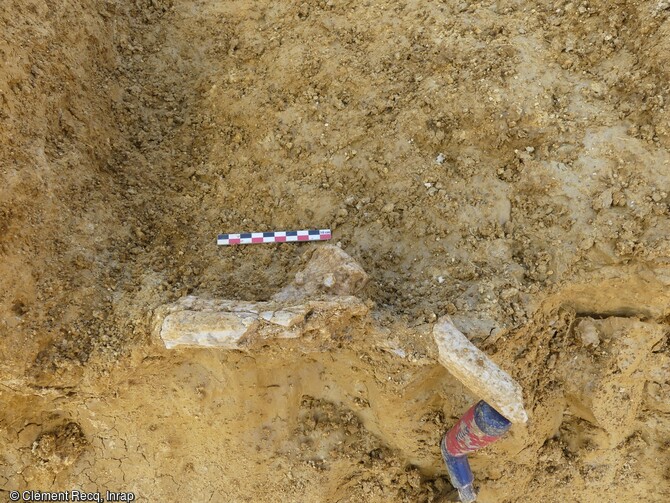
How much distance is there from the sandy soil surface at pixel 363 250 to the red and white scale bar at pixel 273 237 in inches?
2.7

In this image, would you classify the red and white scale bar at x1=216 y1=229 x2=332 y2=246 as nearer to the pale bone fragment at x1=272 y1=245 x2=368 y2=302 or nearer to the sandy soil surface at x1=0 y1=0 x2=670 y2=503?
the sandy soil surface at x1=0 y1=0 x2=670 y2=503

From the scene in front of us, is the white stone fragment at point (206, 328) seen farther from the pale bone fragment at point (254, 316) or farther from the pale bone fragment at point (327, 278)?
the pale bone fragment at point (327, 278)

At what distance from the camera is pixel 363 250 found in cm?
321

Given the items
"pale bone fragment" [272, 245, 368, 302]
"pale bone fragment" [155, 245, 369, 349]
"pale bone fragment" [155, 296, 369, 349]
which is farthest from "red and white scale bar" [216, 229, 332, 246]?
"pale bone fragment" [155, 296, 369, 349]

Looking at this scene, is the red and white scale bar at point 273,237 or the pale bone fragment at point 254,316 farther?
the red and white scale bar at point 273,237

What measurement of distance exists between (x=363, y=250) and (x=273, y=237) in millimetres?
621

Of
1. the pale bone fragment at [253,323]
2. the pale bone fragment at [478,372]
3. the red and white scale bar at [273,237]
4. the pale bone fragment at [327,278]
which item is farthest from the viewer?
the red and white scale bar at [273,237]

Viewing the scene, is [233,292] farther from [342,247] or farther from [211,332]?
[342,247]

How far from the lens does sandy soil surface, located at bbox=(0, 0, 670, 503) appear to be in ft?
9.52

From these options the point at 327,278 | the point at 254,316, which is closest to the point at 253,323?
the point at 254,316

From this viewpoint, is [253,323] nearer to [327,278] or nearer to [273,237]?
[327,278]

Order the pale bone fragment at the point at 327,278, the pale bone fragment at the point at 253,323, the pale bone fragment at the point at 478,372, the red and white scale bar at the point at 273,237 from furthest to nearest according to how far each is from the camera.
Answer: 1. the red and white scale bar at the point at 273,237
2. the pale bone fragment at the point at 327,278
3. the pale bone fragment at the point at 253,323
4. the pale bone fragment at the point at 478,372

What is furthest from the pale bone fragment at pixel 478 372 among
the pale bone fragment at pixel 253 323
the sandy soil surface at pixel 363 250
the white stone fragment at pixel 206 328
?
the white stone fragment at pixel 206 328

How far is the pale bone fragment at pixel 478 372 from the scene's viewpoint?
2.44 meters
